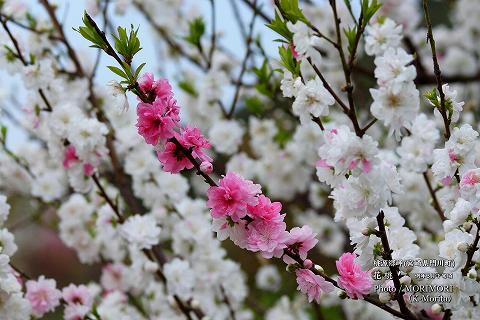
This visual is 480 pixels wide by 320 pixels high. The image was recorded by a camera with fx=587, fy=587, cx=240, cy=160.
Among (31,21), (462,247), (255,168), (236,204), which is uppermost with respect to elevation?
(255,168)

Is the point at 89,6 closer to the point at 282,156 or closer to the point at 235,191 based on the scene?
the point at 282,156

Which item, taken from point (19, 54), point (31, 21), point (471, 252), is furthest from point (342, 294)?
point (31, 21)

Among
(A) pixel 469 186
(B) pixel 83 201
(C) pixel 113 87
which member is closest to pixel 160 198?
(B) pixel 83 201

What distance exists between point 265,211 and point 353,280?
0.88 feet

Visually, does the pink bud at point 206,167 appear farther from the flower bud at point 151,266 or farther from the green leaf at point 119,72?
the flower bud at point 151,266

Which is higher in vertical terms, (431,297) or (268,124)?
(268,124)

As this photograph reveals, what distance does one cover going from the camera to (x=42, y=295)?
1860 mm

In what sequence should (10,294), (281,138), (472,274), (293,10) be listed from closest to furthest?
(472,274), (293,10), (10,294), (281,138)

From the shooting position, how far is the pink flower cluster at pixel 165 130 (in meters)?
1.22

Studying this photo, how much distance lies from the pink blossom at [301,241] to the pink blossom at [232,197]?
0.44ft

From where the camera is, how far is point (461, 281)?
1.35 m

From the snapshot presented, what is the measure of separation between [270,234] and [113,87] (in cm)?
46

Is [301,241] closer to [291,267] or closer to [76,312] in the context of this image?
[291,267]

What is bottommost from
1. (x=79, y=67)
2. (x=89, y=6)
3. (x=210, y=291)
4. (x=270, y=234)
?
(x=270, y=234)
